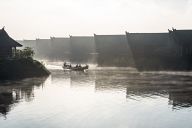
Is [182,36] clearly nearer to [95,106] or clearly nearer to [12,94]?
[12,94]

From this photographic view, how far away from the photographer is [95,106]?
32750 millimetres

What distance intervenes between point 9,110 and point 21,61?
31777mm

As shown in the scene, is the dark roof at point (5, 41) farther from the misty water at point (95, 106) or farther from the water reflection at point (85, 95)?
the misty water at point (95, 106)

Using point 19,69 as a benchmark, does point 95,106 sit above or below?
below

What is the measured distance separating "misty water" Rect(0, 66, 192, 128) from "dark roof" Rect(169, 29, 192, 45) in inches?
1985

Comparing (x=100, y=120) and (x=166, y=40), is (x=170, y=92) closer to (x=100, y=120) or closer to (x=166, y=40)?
(x=100, y=120)

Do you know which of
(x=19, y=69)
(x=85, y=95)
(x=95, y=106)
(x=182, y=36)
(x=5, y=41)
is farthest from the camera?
(x=182, y=36)

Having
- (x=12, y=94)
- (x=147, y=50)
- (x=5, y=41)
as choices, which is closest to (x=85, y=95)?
(x=12, y=94)

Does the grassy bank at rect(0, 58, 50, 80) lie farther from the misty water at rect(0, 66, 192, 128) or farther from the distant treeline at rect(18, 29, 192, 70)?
the distant treeline at rect(18, 29, 192, 70)

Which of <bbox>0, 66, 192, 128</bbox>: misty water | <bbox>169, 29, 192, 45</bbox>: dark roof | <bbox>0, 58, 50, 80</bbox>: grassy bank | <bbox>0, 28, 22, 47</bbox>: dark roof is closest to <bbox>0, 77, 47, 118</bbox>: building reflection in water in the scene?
<bbox>0, 66, 192, 128</bbox>: misty water

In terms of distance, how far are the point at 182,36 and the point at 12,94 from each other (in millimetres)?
66539

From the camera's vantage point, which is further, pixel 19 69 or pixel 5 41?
pixel 5 41

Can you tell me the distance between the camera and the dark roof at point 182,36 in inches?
3767

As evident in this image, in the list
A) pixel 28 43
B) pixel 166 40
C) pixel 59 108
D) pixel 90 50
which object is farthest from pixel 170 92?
pixel 28 43
